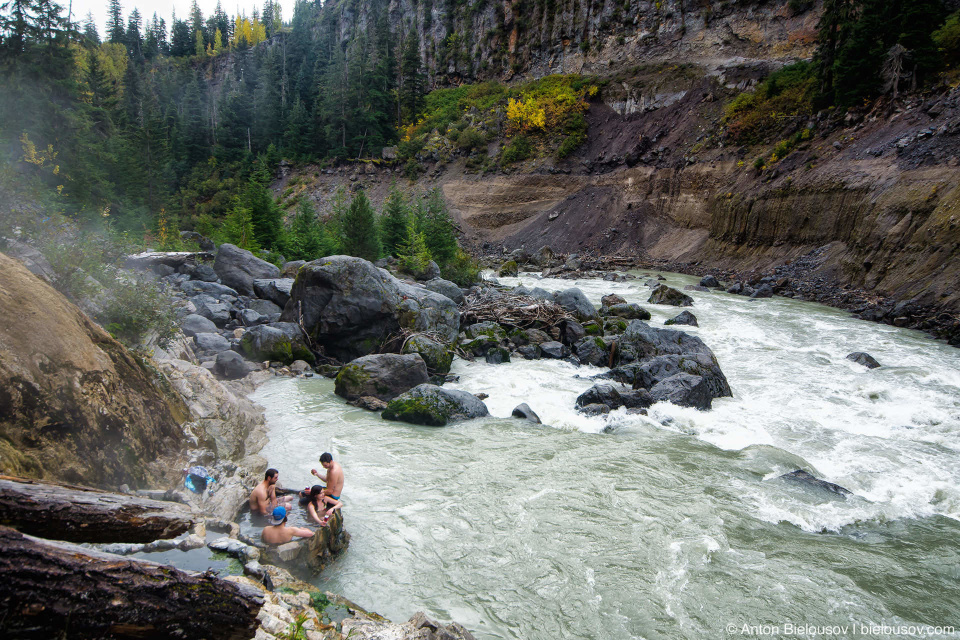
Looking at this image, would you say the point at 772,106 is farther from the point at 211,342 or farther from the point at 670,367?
the point at 211,342

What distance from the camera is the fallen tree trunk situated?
104 inches

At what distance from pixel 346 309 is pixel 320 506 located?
8721 millimetres

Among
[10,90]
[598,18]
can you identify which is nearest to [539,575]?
[10,90]

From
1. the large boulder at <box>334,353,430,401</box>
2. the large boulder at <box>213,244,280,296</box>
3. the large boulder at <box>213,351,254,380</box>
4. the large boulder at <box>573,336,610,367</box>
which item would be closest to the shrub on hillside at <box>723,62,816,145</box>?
the large boulder at <box>573,336,610,367</box>

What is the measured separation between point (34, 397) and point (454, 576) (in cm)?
504

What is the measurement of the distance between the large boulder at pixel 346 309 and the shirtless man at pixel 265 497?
8.41 m

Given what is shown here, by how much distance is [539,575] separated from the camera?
6371 millimetres

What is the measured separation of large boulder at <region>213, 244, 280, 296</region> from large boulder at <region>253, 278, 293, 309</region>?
1.46 meters

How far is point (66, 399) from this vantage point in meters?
5.81

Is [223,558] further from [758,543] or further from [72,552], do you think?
[758,543]

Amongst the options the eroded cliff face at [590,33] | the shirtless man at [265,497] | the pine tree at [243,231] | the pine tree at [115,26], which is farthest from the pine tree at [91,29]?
the shirtless man at [265,497]

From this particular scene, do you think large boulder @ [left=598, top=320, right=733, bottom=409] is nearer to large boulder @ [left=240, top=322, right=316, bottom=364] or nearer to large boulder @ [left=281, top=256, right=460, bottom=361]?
large boulder @ [left=281, top=256, right=460, bottom=361]

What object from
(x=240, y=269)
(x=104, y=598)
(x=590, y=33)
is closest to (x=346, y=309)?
(x=240, y=269)

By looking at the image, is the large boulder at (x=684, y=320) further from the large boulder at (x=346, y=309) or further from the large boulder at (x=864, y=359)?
the large boulder at (x=346, y=309)
